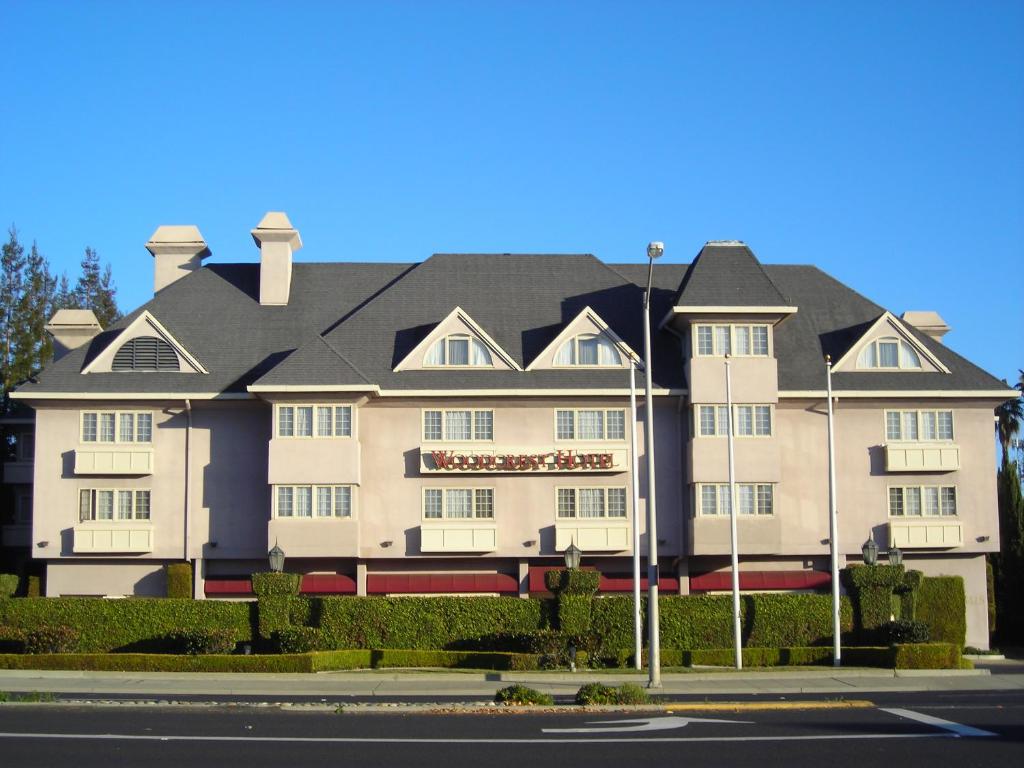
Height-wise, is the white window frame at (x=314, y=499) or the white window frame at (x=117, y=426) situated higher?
the white window frame at (x=117, y=426)

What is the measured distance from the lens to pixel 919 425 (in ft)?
151

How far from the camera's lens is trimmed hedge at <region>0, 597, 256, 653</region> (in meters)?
38.8

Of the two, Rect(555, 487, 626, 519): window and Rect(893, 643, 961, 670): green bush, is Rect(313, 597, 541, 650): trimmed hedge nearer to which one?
Rect(555, 487, 626, 519): window

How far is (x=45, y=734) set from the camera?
18.6 m

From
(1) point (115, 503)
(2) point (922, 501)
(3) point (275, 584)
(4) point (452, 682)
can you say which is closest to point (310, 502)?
(3) point (275, 584)

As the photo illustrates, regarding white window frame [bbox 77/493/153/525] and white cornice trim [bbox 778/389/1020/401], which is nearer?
white window frame [bbox 77/493/153/525]

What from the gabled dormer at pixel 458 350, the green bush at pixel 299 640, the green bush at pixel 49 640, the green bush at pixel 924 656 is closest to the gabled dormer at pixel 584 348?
the gabled dormer at pixel 458 350

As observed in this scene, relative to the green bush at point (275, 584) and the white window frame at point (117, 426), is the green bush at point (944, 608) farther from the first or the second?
the white window frame at point (117, 426)

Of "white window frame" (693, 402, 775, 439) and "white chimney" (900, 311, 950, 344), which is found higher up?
"white chimney" (900, 311, 950, 344)

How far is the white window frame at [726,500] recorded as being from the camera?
145ft

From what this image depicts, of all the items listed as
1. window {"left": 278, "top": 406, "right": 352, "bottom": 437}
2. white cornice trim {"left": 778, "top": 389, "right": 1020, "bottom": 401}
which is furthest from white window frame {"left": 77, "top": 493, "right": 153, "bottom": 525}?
white cornice trim {"left": 778, "top": 389, "right": 1020, "bottom": 401}

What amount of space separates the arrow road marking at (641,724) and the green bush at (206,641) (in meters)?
19.6

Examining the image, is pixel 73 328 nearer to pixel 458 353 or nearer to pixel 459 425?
pixel 458 353

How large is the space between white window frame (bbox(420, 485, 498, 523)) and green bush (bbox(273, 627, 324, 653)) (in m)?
8.39
